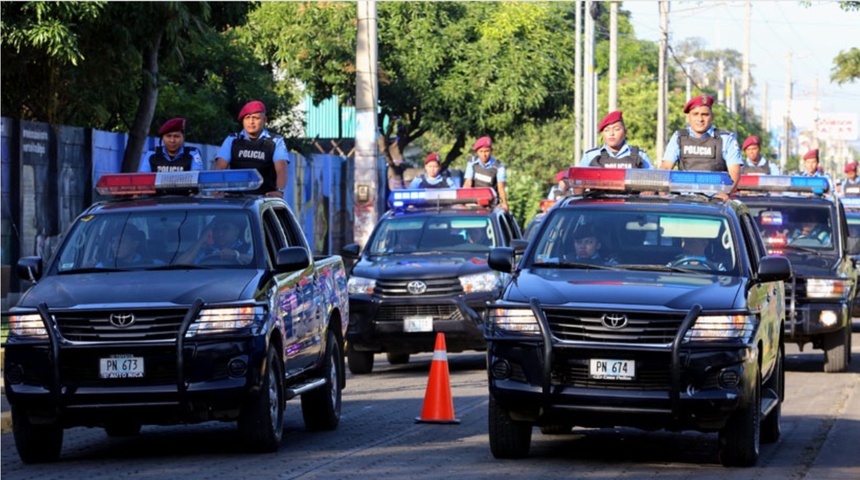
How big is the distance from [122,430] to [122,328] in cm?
192

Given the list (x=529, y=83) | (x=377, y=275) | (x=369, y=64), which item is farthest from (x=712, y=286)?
(x=529, y=83)

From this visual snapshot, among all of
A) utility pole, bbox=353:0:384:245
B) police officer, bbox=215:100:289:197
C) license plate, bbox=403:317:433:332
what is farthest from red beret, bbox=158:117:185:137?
utility pole, bbox=353:0:384:245

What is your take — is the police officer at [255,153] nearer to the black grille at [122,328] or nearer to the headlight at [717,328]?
the black grille at [122,328]

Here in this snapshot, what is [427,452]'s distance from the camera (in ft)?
36.3

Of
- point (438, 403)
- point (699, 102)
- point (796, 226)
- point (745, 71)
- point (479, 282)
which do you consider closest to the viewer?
point (438, 403)

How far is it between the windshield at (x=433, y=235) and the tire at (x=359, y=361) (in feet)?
4.32

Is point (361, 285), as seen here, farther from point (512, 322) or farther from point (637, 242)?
point (512, 322)

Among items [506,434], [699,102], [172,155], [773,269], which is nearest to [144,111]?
[172,155]

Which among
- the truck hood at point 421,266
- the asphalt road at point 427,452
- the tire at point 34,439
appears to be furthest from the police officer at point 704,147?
the tire at point 34,439

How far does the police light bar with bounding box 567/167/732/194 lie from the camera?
11883 mm

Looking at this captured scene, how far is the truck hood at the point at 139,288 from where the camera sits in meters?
10.5

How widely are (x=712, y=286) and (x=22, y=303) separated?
4436 millimetres

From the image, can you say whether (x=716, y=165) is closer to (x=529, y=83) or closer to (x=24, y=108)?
(x=24, y=108)

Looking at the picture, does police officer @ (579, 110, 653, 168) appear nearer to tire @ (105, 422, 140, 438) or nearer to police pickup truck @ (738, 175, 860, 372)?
police pickup truck @ (738, 175, 860, 372)
